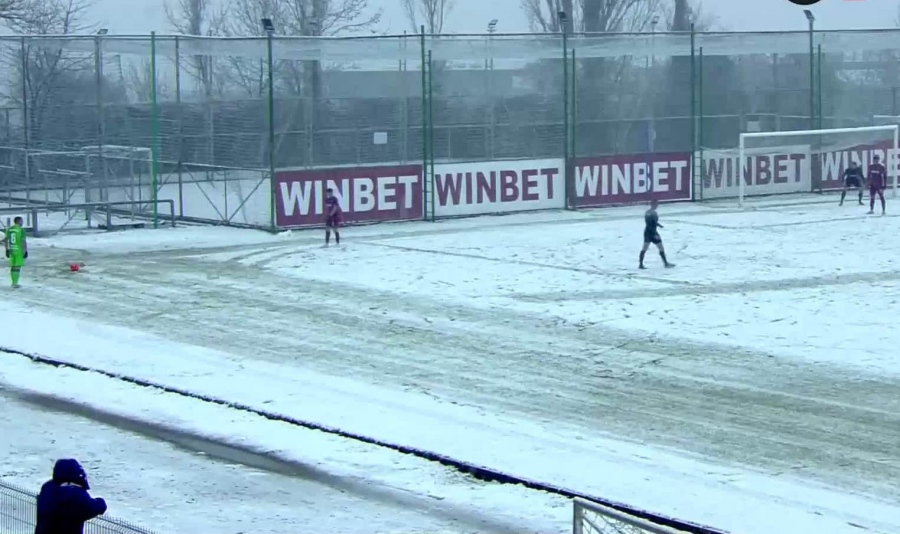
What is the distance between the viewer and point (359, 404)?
48.5 ft

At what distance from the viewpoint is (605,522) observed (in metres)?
7.90

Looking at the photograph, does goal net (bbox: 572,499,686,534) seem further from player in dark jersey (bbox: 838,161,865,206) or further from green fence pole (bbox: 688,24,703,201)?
green fence pole (bbox: 688,24,703,201)

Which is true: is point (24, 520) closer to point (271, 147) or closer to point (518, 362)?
point (518, 362)

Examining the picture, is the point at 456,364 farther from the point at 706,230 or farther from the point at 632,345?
the point at 706,230

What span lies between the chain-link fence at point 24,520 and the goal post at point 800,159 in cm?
3168

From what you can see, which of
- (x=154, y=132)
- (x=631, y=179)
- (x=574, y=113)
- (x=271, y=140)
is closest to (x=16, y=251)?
(x=271, y=140)

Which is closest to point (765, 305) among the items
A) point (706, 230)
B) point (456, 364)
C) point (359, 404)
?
point (456, 364)

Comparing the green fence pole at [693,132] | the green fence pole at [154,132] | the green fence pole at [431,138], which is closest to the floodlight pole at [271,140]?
the green fence pole at [154,132]

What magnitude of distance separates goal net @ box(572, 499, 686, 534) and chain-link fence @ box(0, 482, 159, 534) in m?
2.82

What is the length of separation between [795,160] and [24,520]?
34.7 metres

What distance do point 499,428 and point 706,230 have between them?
1925cm

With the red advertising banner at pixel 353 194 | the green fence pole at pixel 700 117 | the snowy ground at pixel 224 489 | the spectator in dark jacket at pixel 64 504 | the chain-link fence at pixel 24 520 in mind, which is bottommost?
the snowy ground at pixel 224 489

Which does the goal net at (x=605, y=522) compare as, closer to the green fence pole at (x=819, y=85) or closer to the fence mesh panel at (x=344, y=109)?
the fence mesh panel at (x=344, y=109)

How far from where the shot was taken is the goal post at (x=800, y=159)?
132 feet
